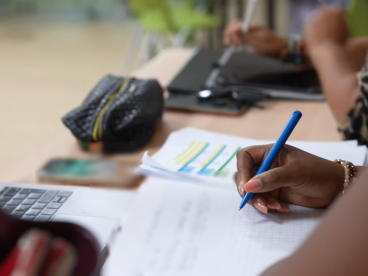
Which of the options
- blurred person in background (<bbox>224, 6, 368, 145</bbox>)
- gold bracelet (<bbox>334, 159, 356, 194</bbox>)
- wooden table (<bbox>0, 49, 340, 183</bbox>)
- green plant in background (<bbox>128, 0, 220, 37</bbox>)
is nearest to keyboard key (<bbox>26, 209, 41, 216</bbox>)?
wooden table (<bbox>0, 49, 340, 183</bbox>)

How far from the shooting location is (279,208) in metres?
0.49

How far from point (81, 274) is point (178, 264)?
14 centimetres

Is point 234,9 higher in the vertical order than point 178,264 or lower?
lower

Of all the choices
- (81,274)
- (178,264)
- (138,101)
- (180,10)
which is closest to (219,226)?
(178,264)

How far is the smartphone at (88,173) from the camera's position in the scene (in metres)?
0.50

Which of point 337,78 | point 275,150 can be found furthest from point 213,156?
point 337,78

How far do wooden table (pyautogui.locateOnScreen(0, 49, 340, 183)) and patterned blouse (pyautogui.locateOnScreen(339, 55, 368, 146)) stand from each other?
19 millimetres

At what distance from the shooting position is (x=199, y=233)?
441mm

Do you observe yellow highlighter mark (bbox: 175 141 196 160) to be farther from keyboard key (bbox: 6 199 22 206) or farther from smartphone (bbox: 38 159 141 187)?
keyboard key (bbox: 6 199 22 206)

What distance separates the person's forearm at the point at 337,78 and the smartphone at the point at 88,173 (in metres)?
0.44

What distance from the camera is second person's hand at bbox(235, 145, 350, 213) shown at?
19.0 inches

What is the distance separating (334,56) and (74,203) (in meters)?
0.67

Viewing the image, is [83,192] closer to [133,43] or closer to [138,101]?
[138,101]

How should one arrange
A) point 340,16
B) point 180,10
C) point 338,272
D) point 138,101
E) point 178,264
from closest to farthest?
point 338,272, point 178,264, point 138,101, point 340,16, point 180,10
